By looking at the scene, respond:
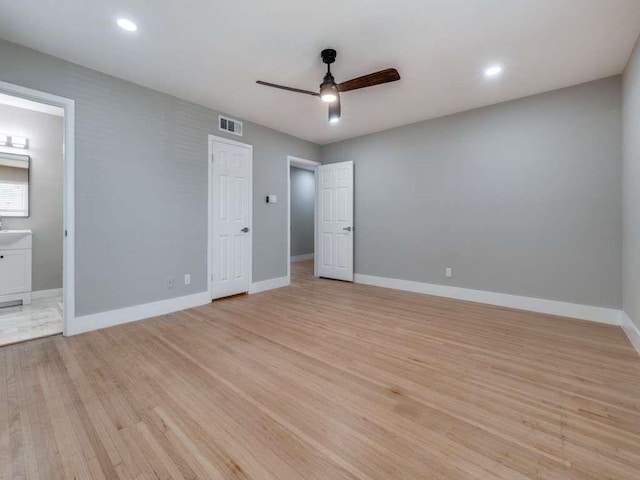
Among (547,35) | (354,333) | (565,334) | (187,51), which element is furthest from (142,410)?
(547,35)

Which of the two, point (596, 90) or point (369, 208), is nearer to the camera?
point (596, 90)

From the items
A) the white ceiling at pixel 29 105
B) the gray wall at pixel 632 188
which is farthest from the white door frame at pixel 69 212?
the gray wall at pixel 632 188

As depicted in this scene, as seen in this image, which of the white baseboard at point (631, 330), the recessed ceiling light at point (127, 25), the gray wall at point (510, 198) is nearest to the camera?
the recessed ceiling light at point (127, 25)

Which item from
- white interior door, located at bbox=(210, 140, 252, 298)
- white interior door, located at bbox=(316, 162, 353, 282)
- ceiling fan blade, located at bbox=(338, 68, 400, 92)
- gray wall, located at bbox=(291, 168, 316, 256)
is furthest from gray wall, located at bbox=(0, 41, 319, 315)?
gray wall, located at bbox=(291, 168, 316, 256)

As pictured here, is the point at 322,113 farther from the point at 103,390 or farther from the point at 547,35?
the point at 103,390

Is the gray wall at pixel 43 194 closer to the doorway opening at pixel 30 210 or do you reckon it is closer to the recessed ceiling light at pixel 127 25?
the doorway opening at pixel 30 210

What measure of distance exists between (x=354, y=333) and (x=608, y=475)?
6.15 ft

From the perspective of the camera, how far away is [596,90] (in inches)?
125

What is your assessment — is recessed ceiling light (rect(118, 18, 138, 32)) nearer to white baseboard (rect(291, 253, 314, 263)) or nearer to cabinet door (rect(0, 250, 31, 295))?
cabinet door (rect(0, 250, 31, 295))

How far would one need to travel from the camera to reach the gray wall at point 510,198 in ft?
10.4

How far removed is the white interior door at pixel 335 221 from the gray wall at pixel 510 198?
0.41 meters

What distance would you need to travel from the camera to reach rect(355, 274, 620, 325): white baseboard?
3.19 metres

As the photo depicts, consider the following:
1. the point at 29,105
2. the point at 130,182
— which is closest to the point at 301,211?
the point at 130,182

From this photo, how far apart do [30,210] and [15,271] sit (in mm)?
890
